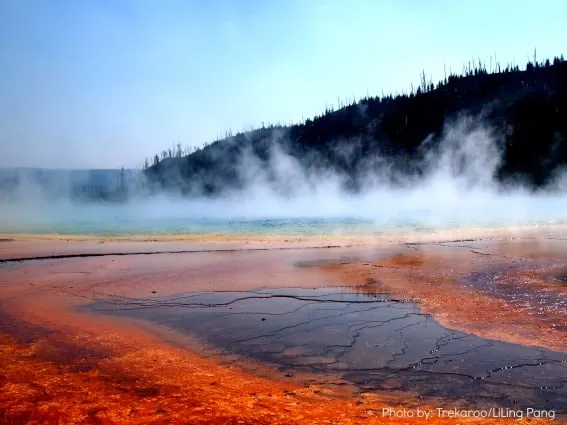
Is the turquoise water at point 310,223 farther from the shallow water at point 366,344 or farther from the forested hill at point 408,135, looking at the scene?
the forested hill at point 408,135

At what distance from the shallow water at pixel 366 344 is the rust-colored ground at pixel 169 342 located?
0.92 ft

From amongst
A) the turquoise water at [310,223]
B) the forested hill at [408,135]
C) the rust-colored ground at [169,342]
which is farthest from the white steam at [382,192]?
the rust-colored ground at [169,342]

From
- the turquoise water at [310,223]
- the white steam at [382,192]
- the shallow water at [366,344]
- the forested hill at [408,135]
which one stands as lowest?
the shallow water at [366,344]

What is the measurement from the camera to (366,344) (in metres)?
4.43

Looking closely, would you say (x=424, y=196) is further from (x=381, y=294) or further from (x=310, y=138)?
(x=381, y=294)

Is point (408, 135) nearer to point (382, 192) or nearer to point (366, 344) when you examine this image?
point (382, 192)

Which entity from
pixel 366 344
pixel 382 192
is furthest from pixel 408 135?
pixel 366 344

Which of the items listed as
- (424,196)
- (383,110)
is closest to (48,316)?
(424,196)

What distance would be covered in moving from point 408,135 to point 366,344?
61013mm

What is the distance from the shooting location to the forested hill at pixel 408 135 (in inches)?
1946

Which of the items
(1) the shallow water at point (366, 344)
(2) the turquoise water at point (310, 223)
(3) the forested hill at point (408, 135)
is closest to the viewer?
(1) the shallow water at point (366, 344)

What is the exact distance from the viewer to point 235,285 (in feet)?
24.5

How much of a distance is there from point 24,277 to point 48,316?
3.36m

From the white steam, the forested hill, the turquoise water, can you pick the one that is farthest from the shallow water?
the forested hill
